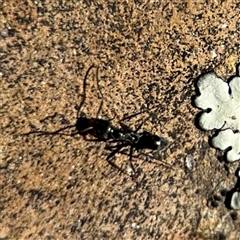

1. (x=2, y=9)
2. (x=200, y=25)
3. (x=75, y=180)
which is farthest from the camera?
(x=200, y=25)

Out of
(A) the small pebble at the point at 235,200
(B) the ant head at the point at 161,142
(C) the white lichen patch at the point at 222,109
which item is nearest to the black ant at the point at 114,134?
(B) the ant head at the point at 161,142

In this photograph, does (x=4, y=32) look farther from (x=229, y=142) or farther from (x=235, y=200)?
(x=235, y=200)

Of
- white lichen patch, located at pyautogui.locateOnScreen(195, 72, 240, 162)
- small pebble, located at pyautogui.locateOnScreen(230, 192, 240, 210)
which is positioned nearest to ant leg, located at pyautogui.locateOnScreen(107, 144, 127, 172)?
white lichen patch, located at pyautogui.locateOnScreen(195, 72, 240, 162)

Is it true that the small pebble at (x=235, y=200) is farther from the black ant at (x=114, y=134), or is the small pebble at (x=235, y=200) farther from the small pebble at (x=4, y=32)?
the small pebble at (x=4, y=32)

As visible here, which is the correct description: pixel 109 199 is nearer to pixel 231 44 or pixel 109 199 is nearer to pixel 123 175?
pixel 123 175

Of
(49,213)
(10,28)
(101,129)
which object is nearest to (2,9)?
(10,28)

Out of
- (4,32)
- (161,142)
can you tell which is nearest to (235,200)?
(161,142)

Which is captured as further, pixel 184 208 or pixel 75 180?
pixel 184 208
